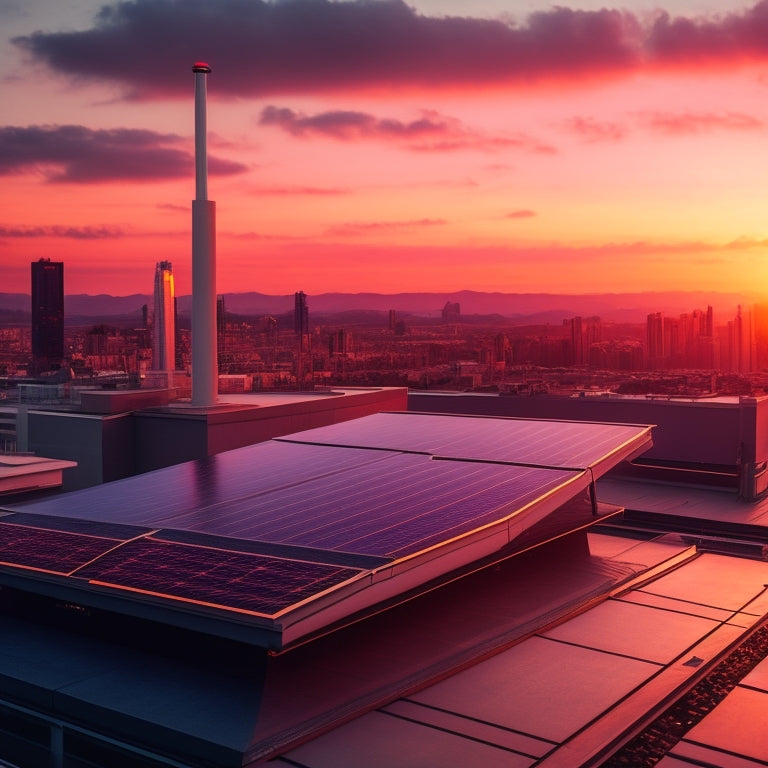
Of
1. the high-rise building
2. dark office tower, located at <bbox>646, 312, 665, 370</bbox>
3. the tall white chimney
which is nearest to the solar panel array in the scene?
the tall white chimney

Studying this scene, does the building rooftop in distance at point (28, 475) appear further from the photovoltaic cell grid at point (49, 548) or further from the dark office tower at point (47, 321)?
the dark office tower at point (47, 321)

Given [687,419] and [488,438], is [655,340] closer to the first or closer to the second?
[687,419]

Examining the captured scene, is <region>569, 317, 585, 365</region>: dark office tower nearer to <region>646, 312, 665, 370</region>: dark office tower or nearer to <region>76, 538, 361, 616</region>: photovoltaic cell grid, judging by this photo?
<region>646, 312, 665, 370</region>: dark office tower

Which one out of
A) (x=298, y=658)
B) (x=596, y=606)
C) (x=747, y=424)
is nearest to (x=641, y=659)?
(x=596, y=606)

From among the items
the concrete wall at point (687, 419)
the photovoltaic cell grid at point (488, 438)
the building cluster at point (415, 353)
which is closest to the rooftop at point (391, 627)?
the photovoltaic cell grid at point (488, 438)

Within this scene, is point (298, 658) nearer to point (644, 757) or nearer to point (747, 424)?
point (644, 757)

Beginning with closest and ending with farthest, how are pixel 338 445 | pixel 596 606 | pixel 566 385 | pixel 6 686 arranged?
pixel 6 686 → pixel 596 606 → pixel 338 445 → pixel 566 385
